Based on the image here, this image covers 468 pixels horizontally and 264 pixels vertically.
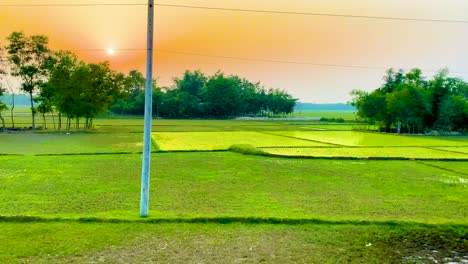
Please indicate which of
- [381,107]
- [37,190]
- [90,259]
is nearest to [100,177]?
[37,190]

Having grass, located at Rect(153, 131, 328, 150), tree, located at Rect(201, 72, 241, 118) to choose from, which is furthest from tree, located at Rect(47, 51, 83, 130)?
tree, located at Rect(201, 72, 241, 118)

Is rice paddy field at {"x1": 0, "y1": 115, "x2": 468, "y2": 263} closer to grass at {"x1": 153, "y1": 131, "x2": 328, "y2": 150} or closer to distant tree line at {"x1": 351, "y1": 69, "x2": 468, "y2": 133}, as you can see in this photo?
grass at {"x1": 153, "y1": 131, "x2": 328, "y2": 150}

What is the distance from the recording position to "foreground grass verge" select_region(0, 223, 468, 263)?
5.68 metres

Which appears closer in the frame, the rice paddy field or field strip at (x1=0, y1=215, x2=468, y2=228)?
the rice paddy field

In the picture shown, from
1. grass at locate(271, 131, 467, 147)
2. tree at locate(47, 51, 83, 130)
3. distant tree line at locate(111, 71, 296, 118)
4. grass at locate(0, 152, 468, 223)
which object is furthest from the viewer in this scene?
distant tree line at locate(111, 71, 296, 118)

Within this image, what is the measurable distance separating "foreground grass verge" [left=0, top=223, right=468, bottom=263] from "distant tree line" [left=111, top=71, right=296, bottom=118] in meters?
63.4

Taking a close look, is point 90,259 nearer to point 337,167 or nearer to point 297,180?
point 297,180

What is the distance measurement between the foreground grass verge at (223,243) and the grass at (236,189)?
0.60m

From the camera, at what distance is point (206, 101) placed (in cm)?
7569

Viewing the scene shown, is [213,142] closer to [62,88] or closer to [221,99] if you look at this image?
[62,88]

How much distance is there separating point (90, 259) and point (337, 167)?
35.6 ft

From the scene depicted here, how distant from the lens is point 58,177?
11.8 m

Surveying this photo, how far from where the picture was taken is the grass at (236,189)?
8.09 m

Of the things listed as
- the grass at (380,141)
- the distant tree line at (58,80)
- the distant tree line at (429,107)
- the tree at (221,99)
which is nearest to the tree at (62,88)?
→ the distant tree line at (58,80)
